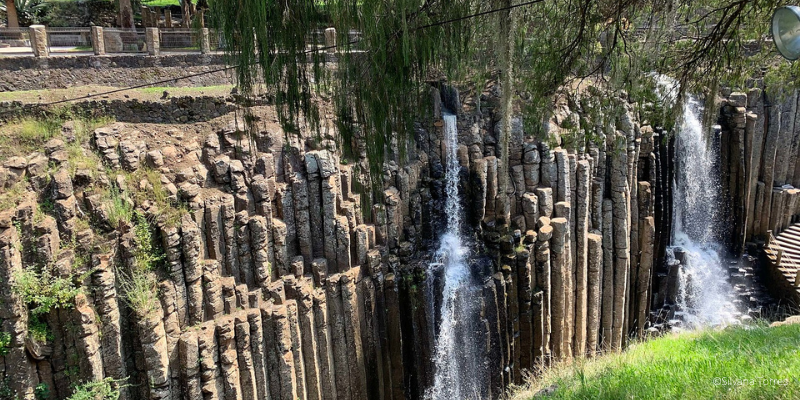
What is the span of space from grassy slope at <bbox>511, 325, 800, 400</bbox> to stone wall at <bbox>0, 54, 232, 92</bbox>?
1093 centimetres

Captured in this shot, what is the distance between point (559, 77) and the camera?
28.4ft

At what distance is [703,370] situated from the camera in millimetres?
6672

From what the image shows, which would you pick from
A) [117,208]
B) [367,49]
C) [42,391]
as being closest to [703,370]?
[367,49]

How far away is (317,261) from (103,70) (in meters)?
7.10

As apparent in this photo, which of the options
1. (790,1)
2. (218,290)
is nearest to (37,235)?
(218,290)

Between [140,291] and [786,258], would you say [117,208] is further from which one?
[786,258]

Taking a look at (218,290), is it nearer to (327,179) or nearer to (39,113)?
(327,179)

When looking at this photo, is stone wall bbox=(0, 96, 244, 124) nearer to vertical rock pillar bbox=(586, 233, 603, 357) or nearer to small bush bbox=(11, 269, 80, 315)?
small bush bbox=(11, 269, 80, 315)

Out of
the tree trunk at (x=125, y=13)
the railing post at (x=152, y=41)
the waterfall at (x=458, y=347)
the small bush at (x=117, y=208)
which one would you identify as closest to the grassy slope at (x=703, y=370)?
the waterfall at (x=458, y=347)

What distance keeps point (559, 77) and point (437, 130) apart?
6708 millimetres

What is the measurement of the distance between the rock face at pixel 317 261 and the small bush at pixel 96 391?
0.54 feet

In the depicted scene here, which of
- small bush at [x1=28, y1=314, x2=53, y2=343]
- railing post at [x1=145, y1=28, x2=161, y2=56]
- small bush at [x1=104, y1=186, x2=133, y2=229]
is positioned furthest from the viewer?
railing post at [x1=145, y1=28, x2=161, y2=56]

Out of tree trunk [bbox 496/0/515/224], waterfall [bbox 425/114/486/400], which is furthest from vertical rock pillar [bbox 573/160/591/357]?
tree trunk [bbox 496/0/515/224]

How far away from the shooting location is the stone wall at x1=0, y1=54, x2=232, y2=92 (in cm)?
1357
